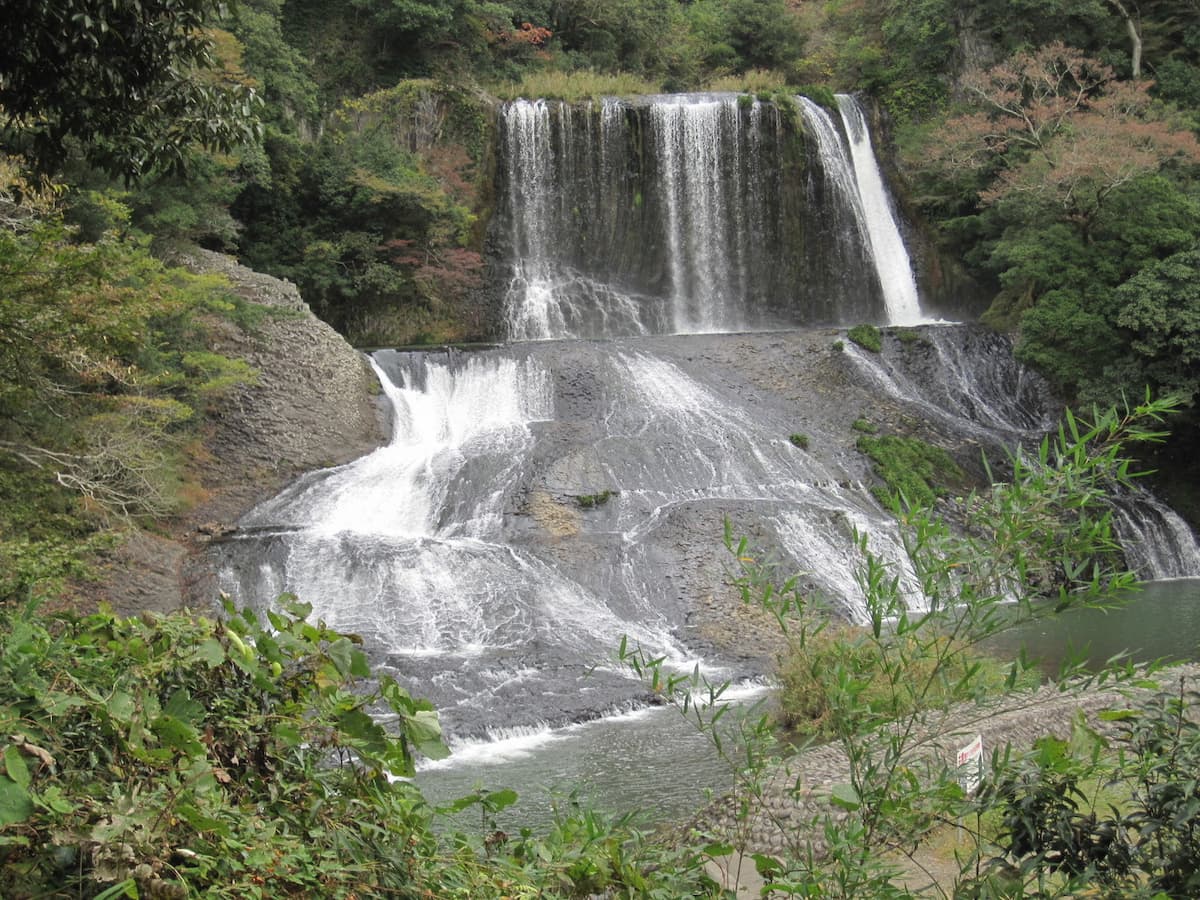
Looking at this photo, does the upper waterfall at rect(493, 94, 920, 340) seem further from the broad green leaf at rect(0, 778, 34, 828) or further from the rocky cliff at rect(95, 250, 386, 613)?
the broad green leaf at rect(0, 778, 34, 828)

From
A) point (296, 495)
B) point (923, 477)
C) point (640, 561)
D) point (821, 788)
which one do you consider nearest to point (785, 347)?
point (923, 477)

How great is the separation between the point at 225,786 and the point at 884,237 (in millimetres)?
26529

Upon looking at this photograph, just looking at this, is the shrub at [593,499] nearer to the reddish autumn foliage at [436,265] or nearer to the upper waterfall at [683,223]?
the reddish autumn foliage at [436,265]

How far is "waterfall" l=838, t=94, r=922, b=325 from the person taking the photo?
26719 mm

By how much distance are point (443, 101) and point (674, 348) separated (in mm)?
9449

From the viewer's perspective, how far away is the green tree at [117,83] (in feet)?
14.7

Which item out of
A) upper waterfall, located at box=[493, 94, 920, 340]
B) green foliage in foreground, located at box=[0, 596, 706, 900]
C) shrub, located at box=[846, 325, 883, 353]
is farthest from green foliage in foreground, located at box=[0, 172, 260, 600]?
shrub, located at box=[846, 325, 883, 353]

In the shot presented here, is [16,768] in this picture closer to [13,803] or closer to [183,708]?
[13,803]

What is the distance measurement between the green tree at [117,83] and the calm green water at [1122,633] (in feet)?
30.7

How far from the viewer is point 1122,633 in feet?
42.7

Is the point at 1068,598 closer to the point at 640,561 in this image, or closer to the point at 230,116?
the point at 230,116

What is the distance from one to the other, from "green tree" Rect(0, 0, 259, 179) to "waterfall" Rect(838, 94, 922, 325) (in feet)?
76.0

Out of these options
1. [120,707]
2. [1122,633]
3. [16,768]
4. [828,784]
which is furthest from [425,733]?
[1122,633]

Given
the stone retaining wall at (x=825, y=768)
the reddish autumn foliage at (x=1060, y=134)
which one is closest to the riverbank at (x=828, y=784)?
the stone retaining wall at (x=825, y=768)
